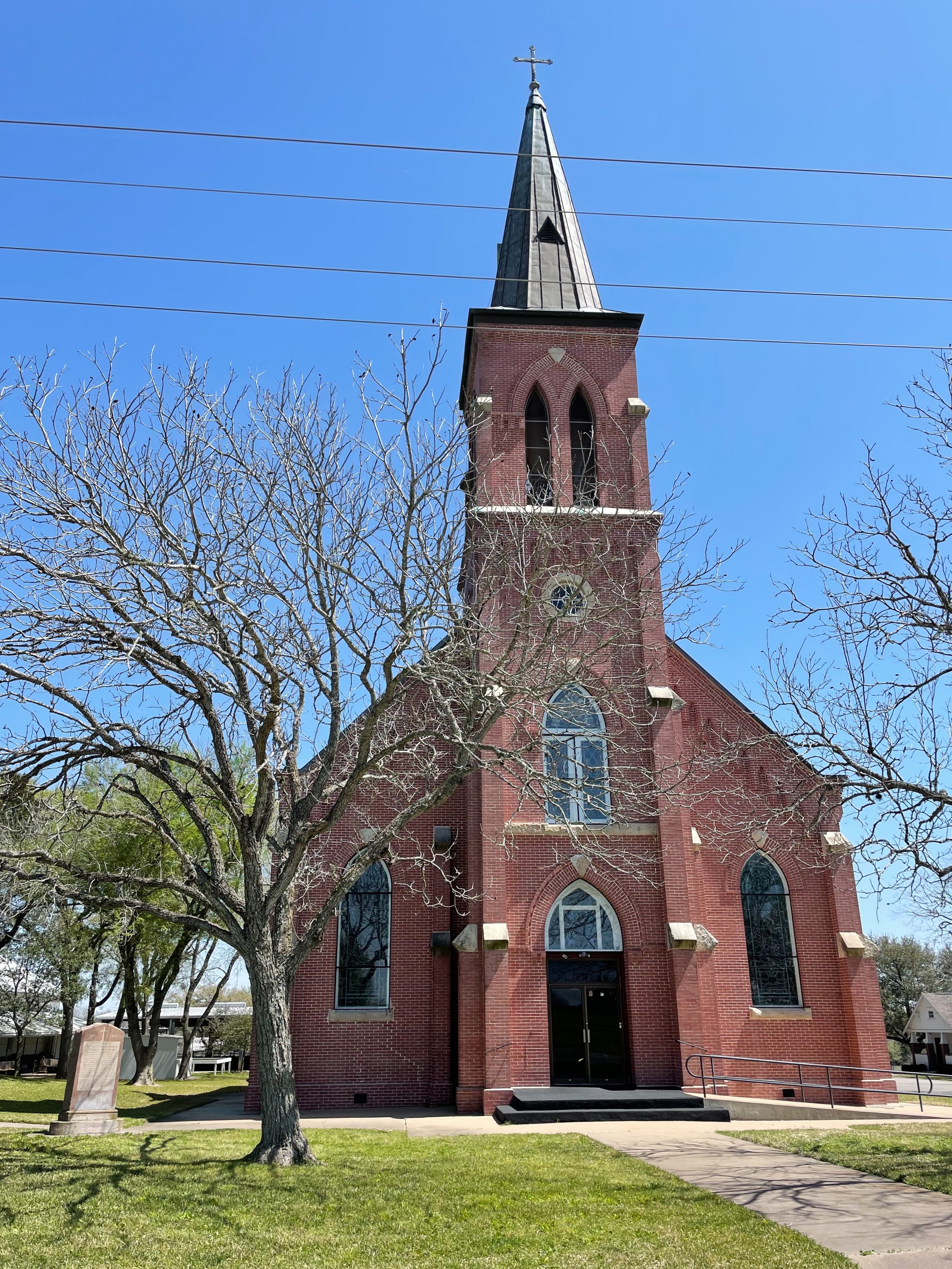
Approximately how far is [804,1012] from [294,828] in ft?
39.0

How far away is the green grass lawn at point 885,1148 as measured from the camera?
9.78 meters

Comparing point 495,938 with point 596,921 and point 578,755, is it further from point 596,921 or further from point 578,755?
point 578,755

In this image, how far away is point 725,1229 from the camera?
7.78m

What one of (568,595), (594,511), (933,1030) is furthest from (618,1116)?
(933,1030)

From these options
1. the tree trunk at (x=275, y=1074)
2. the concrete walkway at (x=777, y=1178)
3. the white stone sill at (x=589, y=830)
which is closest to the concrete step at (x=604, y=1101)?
the concrete walkway at (x=777, y=1178)

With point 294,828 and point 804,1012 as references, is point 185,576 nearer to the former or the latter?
point 294,828

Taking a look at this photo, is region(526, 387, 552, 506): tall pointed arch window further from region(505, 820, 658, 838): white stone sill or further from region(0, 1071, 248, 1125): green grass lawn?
region(0, 1071, 248, 1125): green grass lawn

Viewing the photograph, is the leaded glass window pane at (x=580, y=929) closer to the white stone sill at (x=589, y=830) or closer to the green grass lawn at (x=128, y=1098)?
the white stone sill at (x=589, y=830)

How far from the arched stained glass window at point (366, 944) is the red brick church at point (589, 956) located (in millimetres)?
31

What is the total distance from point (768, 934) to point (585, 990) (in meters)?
3.98

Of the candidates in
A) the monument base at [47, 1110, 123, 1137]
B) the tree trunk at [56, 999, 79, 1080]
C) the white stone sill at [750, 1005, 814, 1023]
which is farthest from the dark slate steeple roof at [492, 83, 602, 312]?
the tree trunk at [56, 999, 79, 1080]

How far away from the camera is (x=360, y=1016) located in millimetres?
17859

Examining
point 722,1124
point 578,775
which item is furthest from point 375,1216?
point 578,775

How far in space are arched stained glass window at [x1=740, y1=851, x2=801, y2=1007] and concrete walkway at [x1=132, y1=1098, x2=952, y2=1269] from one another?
3.22 m
